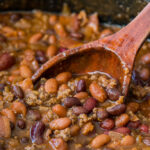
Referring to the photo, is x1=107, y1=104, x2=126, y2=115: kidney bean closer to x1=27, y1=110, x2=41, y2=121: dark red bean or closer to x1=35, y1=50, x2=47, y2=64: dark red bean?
x1=27, y1=110, x2=41, y2=121: dark red bean

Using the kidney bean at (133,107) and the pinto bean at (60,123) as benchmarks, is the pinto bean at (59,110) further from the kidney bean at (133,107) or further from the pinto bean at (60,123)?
the kidney bean at (133,107)

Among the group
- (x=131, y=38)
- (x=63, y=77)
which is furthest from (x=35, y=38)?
(x=131, y=38)

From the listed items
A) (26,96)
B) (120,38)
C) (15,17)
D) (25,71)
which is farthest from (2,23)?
(120,38)

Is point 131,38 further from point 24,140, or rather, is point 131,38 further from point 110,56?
point 24,140

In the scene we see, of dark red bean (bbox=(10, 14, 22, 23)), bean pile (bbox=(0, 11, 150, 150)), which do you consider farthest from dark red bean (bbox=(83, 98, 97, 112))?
dark red bean (bbox=(10, 14, 22, 23))

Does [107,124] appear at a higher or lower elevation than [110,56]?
A: lower

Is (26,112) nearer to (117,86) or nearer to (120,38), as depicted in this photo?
(117,86)
